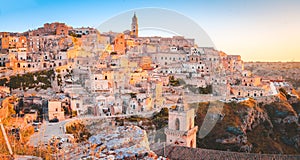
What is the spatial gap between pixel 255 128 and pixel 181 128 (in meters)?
13.4

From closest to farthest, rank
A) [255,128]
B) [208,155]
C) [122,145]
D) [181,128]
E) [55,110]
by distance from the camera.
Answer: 1. [122,145]
2. [208,155]
3. [181,128]
4. [55,110]
5. [255,128]

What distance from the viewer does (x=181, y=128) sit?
1548 centimetres

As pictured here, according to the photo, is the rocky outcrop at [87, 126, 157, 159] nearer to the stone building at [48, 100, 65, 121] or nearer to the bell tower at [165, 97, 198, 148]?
the bell tower at [165, 97, 198, 148]

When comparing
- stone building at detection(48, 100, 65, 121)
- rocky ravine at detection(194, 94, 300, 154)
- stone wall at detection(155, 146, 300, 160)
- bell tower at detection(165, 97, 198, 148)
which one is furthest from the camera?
rocky ravine at detection(194, 94, 300, 154)

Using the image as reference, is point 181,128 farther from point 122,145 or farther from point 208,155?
point 122,145

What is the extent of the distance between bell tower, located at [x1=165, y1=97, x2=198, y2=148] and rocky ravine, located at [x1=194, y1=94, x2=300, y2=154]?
5.89 metres

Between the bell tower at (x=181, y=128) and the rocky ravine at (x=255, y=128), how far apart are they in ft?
19.3

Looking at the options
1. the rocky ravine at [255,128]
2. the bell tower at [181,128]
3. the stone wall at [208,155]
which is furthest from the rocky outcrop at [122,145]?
the rocky ravine at [255,128]

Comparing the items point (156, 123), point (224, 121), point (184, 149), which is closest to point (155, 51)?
point (224, 121)

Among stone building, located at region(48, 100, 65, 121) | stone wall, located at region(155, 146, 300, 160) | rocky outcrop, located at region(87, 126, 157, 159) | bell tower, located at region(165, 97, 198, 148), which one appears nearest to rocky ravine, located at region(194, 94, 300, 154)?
bell tower, located at region(165, 97, 198, 148)

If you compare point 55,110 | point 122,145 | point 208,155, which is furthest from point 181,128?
point 122,145

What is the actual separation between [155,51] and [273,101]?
14673 millimetres

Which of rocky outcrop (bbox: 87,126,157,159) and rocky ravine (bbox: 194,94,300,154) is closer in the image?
rocky outcrop (bbox: 87,126,157,159)

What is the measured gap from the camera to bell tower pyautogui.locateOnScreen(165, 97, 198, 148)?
595 inches
